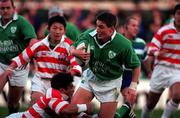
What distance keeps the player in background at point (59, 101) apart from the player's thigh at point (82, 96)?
87cm

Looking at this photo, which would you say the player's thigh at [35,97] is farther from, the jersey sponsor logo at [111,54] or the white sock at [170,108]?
the white sock at [170,108]

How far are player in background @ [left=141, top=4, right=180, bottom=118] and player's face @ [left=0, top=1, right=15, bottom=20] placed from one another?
2.69 meters

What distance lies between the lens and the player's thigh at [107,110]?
12.8 m

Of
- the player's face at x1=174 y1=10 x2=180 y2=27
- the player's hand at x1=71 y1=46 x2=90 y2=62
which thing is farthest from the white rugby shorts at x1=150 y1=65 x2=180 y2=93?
the player's hand at x1=71 y1=46 x2=90 y2=62

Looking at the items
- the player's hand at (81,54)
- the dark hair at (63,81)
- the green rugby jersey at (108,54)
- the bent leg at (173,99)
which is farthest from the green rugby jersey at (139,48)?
the dark hair at (63,81)

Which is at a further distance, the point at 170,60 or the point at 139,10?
the point at 139,10

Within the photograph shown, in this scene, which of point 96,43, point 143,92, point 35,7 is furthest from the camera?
point 35,7

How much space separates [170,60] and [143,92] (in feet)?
18.3

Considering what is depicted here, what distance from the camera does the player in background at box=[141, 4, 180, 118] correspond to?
48.5ft

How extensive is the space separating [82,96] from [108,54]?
829mm

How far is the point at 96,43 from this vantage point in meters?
12.6

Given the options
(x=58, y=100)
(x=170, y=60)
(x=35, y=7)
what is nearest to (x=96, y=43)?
(x=58, y=100)

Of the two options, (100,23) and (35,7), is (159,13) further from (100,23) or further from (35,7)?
(100,23)

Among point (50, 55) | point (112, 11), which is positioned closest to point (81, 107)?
point (50, 55)
